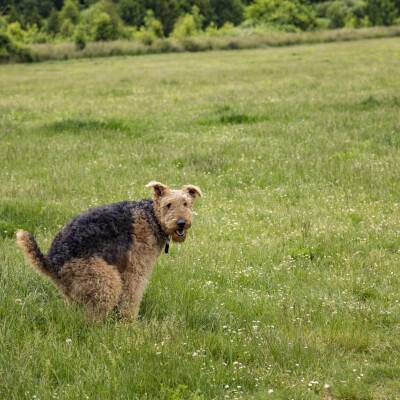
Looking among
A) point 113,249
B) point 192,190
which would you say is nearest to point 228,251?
point 192,190

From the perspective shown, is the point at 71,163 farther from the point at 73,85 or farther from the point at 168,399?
the point at 73,85

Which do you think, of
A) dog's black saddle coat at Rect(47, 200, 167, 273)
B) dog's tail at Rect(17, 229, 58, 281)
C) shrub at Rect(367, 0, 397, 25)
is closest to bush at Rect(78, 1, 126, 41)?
shrub at Rect(367, 0, 397, 25)

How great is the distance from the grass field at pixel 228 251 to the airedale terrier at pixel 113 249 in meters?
0.28

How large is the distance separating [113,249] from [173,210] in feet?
2.56

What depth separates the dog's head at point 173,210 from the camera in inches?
265

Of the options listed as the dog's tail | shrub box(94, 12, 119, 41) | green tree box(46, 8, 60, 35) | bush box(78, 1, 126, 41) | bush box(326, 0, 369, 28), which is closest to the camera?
the dog's tail

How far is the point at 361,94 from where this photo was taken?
79.0ft

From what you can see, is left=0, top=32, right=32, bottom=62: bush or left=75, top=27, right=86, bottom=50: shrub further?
left=75, top=27, right=86, bottom=50: shrub

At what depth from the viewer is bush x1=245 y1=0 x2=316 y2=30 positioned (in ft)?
292

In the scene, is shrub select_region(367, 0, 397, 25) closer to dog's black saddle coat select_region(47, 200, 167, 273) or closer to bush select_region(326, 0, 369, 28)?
bush select_region(326, 0, 369, 28)

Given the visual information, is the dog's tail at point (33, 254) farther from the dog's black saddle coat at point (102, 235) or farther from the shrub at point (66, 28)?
the shrub at point (66, 28)

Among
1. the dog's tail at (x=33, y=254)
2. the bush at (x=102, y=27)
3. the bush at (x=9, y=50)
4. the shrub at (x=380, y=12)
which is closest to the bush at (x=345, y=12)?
the shrub at (x=380, y=12)

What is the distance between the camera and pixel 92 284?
242 inches

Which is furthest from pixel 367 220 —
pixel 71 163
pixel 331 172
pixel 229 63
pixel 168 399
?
pixel 229 63
